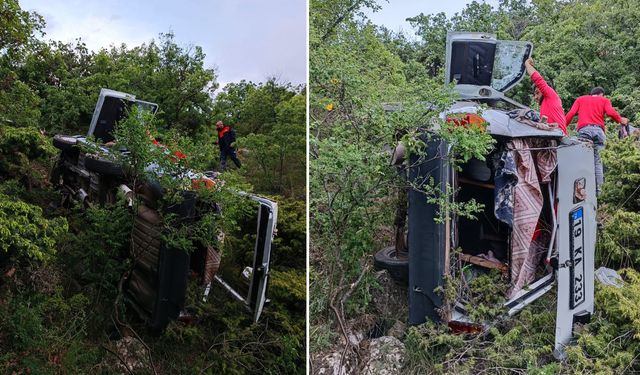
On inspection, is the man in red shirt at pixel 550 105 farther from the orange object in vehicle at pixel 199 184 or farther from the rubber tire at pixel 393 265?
the orange object in vehicle at pixel 199 184

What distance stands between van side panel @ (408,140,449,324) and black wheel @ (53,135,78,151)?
3109 millimetres

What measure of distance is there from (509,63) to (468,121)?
0.81 m

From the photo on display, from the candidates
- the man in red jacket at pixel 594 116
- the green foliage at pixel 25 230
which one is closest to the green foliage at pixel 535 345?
the man in red jacket at pixel 594 116

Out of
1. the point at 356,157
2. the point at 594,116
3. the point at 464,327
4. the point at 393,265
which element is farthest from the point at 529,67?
the point at 464,327

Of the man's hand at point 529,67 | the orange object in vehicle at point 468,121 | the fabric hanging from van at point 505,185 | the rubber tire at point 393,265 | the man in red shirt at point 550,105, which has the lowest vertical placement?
the rubber tire at point 393,265

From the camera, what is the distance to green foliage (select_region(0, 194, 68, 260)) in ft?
10.2

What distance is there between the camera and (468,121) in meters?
2.75

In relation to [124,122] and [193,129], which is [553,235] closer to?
[124,122]

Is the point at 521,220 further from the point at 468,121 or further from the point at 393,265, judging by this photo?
the point at 393,265

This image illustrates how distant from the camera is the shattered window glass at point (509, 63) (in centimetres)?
333

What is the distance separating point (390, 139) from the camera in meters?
2.99

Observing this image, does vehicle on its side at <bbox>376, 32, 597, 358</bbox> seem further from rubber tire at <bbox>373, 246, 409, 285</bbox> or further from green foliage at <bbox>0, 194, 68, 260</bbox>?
green foliage at <bbox>0, 194, 68, 260</bbox>

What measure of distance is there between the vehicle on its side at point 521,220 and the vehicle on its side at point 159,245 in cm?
115

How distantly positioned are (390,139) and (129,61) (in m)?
3.84
